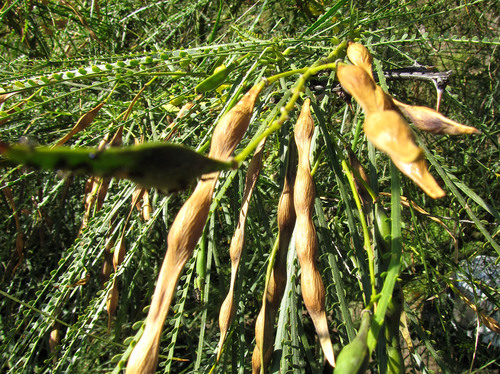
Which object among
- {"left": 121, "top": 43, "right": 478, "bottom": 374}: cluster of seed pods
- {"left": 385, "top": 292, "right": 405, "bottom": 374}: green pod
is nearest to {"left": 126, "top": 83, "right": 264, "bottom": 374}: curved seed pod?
{"left": 121, "top": 43, "right": 478, "bottom": 374}: cluster of seed pods

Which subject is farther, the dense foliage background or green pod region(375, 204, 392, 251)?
the dense foliage background

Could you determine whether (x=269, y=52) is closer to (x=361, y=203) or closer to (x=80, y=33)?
(x=361, y=203)

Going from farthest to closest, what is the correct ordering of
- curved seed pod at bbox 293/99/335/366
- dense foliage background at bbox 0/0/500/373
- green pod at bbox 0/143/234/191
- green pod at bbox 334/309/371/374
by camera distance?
dense foliage background at bbox 0/0/500/373 → curved seed pod at bbox 293/99/335/366 → green pod at bbox 334/309/371/374 → green pod at bbox 0/143/234/191

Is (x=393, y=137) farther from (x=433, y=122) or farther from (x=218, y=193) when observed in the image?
(x=218, y=193)

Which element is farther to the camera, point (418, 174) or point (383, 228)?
point (383, 228)

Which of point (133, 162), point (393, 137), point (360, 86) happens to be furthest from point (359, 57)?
point (133, 162)

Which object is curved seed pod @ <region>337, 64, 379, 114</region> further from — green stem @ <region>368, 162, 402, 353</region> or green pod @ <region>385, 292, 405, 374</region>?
green pod @ <region>385, 292, 405, 374</region>
